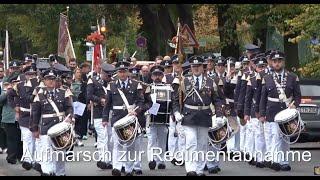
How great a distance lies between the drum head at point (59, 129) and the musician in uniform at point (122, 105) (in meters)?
1.03

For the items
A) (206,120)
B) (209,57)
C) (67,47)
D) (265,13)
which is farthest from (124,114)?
(265,13)

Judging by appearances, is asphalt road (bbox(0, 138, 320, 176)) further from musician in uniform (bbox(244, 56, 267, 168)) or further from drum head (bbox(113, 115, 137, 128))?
drum head (bbox(113, 115, 137, 128))

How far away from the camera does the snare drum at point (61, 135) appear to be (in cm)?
1394

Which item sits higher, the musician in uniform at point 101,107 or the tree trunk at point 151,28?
the tree trunk at point 151,28

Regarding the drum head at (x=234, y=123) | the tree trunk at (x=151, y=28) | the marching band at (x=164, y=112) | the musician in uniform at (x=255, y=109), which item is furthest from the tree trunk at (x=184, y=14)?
the musician in uniform at (x=255, y=109)

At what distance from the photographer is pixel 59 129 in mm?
13930

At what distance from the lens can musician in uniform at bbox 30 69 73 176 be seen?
14.2m

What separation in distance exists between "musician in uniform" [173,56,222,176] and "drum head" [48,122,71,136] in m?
1.81

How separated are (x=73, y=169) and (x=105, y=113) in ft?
5.66

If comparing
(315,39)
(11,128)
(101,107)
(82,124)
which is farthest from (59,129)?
(315,39)

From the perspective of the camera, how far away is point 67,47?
84.9 feet

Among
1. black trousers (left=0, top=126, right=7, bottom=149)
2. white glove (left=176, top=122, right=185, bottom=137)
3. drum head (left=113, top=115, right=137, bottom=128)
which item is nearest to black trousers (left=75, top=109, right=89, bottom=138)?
black trousers (left=0, top=126, right=7, bottom=149)

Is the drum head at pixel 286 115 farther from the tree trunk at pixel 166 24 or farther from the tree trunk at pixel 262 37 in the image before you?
the tree trunk at pixel 166 24

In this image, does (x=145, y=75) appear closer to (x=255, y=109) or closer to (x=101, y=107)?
(x=101, y=107)
